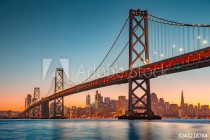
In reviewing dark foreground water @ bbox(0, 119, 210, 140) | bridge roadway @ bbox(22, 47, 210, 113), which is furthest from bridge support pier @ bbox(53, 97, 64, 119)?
dark foreground water @ bbox(0, 119, 210, 140)

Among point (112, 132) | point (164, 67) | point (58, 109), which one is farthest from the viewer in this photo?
point (58, 109)

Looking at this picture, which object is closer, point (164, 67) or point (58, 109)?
point (164, 67)

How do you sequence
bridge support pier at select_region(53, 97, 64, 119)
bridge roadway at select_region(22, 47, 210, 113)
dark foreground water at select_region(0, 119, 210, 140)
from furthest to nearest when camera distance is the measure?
bridge support pier at select_region(53, 97, 64, 119) → bridge roadway at select_region(22, 47, 210, 113) → dark foreground water at select_region(0, 119, 210, 140)

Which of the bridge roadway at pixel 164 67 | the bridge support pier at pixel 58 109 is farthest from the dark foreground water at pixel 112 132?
the bridge support pier at pixel 58 109

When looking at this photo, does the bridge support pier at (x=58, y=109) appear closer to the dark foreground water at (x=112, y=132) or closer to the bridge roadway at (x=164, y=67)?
the bridge roadway at (x=164, y=67)

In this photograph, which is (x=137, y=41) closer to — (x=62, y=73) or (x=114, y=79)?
(x=114, y=79)

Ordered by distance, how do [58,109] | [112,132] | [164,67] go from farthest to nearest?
[58,109], [164,67], [112,132]

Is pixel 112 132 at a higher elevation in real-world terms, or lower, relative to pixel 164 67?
lower

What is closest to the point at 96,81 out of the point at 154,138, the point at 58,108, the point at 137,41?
the point at 137,41

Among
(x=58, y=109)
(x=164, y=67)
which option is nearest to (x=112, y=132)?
(x=164, y=67)

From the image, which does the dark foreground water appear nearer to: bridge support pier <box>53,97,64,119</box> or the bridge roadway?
the bridge roadway

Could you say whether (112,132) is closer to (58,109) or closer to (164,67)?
(164,67)
